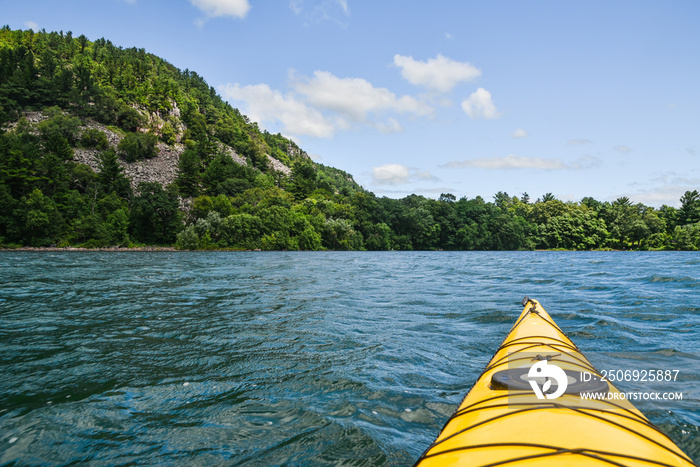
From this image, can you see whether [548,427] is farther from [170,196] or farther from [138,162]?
[138,162]

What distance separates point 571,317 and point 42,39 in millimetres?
155827

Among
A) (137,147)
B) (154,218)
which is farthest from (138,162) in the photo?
(154,218)

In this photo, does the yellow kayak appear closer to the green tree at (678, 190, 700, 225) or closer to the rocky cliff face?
the rocky cliff face

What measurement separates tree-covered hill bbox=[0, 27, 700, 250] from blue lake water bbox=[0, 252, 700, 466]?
4918cm

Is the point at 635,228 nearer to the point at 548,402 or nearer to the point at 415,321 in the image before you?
the point at 415,321

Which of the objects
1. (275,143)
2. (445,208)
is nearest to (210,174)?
(445,208)

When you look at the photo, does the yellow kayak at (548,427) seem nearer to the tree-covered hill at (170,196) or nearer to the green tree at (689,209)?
the tree-covered hill at (170,196)

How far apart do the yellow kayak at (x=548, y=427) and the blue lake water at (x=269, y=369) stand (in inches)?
32.9

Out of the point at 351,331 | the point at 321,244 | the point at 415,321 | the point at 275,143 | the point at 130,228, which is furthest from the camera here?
the point at 275,143

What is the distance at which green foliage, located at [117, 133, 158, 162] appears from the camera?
253ft

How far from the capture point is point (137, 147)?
78250 millimetres

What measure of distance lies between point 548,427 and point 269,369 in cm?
357

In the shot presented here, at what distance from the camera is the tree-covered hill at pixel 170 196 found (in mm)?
52625

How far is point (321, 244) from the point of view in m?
64.9
